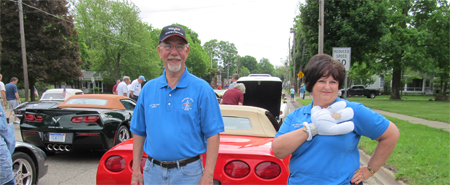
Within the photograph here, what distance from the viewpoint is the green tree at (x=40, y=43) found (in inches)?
885

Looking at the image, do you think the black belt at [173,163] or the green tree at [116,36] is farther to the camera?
the green tree at [116,36]

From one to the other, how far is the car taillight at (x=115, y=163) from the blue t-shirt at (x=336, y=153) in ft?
6.37

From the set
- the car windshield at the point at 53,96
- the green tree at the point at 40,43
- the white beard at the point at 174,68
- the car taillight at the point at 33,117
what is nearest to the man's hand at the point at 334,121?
the white beard at the point at 174,68

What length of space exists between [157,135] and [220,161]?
3.08 ft

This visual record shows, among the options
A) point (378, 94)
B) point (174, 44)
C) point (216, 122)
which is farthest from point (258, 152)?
point (378, 94)

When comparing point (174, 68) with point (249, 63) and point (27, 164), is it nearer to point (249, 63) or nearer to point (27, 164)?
point (27, 164)

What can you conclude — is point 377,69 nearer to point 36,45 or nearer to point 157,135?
point 157,135

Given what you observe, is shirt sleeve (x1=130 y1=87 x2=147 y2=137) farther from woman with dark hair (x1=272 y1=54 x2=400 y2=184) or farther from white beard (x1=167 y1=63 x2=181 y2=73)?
woman with dark hair (x1=272 y1=54 x2=400 y2=184)

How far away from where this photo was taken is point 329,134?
1.54 m

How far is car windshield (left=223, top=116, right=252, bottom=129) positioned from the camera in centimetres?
383

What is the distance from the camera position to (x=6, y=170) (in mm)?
2629

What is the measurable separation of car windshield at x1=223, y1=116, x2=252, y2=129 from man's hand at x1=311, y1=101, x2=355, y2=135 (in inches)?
90.2

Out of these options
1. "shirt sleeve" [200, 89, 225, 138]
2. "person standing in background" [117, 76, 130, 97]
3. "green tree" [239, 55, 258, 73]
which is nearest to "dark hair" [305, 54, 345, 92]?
"shirt sleeve" [200, 89, 225, 138]

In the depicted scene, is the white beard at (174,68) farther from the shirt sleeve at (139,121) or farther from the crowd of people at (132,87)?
the crowd of people at (132,87)
